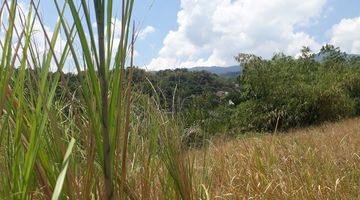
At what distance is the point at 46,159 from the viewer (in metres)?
1.06

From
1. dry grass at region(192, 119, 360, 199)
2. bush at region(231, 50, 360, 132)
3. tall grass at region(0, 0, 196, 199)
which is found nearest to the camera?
tall grass at region(0, 0, 196, 199)

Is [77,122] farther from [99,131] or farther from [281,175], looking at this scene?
[281,175]

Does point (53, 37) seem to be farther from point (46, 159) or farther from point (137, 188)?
point (137, 188)

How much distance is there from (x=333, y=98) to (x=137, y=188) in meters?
22.0

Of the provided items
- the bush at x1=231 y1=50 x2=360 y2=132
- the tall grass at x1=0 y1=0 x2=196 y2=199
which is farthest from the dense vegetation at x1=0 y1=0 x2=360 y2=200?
the bush at x1=231 y1=50 x2=360 y2=132

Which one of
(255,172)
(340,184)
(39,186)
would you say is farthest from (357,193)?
(39,186)

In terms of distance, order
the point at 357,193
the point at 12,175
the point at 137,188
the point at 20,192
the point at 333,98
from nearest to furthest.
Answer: the point at 20,192
the point at 12,175
the point at 137,188
the point at 357,193
the point at 333,98

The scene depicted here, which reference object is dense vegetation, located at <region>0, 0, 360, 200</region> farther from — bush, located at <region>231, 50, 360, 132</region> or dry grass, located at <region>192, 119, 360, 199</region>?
bush, located at <region>231, 50, 360, 132</region>

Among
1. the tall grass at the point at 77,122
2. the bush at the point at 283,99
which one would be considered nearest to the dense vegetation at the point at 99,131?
the tall grass at the point at 77,122

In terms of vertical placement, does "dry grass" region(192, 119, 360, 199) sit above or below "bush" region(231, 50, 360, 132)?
above

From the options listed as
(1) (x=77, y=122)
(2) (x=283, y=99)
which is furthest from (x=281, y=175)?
(2) (x=283, y=99)

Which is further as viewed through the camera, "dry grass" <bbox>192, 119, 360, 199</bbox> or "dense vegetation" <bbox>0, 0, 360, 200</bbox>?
"dry grass" <bbox>192, 119, 360, 199</bbox>

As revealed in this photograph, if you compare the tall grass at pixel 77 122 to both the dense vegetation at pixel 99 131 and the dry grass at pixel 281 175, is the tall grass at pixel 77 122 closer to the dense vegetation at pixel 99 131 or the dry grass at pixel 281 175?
the dense vegetation at pixel 99 131

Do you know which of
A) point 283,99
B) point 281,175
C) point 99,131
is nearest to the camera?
point 99,131
